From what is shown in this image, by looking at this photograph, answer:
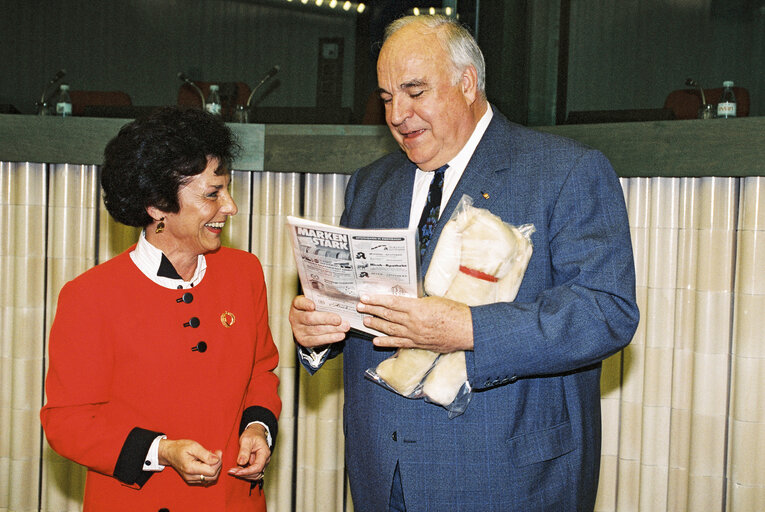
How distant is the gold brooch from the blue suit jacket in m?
0.44

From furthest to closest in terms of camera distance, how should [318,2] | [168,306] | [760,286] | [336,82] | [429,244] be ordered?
[318,2]
[336,82]
[760,286]
[168,306]
[429,244]

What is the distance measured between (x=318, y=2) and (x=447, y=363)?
5.79 meters

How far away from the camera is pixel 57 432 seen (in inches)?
68.4

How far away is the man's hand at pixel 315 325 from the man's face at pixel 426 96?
1.57ft

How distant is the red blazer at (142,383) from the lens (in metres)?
1.75

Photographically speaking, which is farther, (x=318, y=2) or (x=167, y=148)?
(x=318, y=2)

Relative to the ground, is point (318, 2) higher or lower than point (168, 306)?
higher

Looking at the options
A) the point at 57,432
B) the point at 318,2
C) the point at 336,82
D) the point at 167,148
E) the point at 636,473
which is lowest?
the point at 636,473

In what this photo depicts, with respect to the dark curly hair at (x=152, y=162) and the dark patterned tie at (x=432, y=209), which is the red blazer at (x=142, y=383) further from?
the dark patterned tie at (x=432, y=209)

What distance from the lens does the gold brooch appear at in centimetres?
198

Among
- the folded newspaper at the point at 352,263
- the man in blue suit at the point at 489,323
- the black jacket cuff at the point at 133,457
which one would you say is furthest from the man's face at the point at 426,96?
the black jacket cuff at the point at 133,457

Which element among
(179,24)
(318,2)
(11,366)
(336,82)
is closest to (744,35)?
(336,82)

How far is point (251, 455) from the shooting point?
6.22 feet

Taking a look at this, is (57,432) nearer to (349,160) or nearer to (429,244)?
(429,244)
